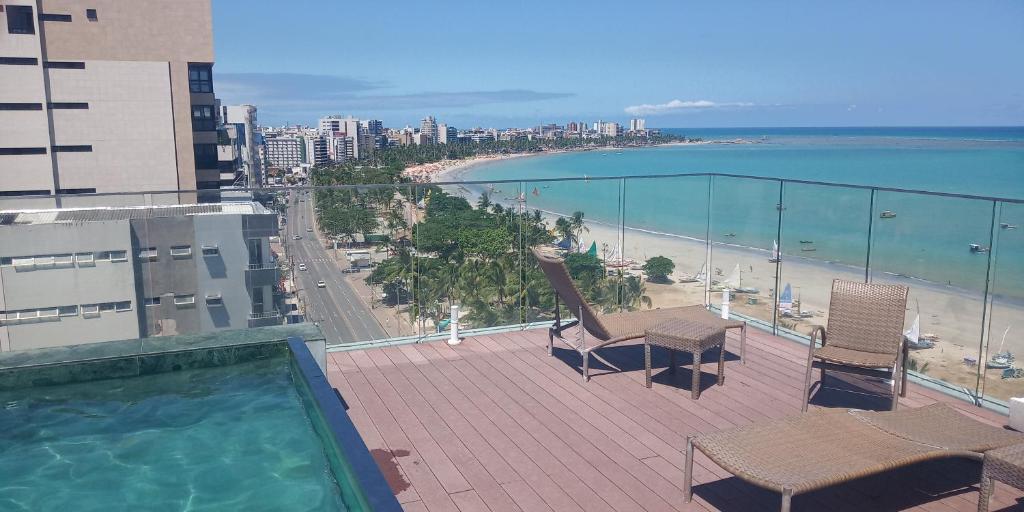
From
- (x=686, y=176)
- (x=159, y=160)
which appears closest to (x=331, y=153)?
(x=159, y=160)

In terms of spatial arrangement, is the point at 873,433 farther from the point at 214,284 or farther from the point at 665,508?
the point at 214,284

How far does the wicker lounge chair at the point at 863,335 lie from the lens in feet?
12.7

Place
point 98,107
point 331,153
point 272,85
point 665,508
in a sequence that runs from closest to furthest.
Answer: point 665,508 < point 98,107 < point 331,153 < point 272,85

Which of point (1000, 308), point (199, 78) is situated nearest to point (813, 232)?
point (1000, 308)

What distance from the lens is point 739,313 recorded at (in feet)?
20.4

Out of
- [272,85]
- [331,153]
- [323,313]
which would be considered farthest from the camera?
[272,85]

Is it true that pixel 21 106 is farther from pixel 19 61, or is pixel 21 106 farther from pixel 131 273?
pixel 131 273

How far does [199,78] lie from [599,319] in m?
53.0

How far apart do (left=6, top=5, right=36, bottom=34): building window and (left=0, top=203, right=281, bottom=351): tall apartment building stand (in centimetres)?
4744

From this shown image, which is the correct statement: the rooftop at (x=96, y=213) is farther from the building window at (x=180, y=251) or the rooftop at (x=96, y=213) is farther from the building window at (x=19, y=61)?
the building window at (x=19, y=61)

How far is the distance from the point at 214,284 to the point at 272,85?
192577 millimetres

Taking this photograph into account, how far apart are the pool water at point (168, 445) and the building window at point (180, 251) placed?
870 mm

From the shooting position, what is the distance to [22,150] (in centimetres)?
4284

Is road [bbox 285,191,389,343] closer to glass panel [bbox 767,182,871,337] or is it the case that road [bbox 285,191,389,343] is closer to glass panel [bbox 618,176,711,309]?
glass panel [bbox 618,176,711,309]
